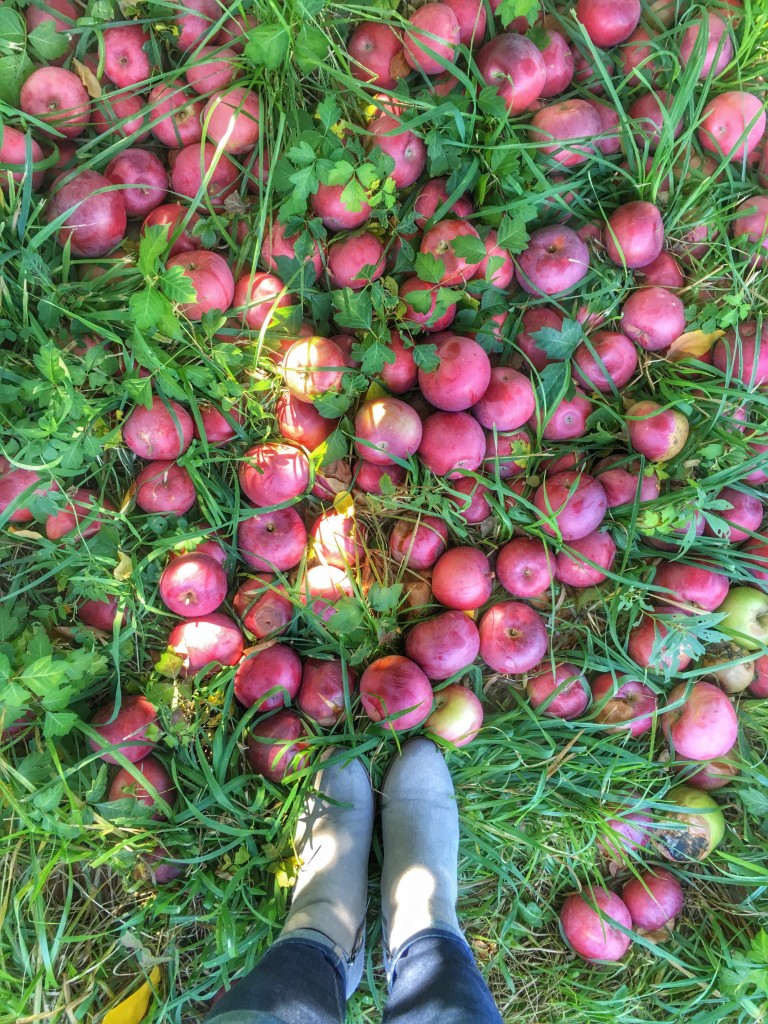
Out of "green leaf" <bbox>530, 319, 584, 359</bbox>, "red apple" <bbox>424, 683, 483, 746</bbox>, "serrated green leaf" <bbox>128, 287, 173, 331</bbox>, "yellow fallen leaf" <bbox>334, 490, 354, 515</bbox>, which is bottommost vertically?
"red apple" <bbox>424, 683, 483, 746</bbox>

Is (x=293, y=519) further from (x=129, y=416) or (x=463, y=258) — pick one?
(x=463, y=258)

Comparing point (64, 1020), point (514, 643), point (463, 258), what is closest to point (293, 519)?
point (514, 643)

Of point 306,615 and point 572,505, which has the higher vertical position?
point 572,505

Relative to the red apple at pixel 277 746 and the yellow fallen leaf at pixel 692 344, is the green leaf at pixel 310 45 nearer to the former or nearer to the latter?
the yellow fallen leaf at pixel 692 344

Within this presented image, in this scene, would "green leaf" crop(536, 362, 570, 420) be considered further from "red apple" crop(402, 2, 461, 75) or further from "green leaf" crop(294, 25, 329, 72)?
"green leaf" crop(294, 25, 329, 72)

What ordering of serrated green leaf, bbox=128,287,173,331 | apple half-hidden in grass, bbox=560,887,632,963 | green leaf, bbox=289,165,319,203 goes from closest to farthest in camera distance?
1. serrated green leaf, bbox=128,287,173,331
2. green leaf, bbox=289,165,319,203
3. apple half-hidden in grass, bbox=560,887,632,963

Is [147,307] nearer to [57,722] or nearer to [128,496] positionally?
[128,496]

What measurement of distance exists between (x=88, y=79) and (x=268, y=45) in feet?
1.86

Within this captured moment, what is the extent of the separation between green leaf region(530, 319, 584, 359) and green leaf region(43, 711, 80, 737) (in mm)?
1711

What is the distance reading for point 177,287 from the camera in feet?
5.45

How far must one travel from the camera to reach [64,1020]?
185 centimetres

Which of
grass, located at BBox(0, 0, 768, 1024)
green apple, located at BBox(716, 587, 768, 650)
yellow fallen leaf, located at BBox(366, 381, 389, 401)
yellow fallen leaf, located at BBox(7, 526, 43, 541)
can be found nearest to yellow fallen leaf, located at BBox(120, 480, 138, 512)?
grass, located at BBox(0, 0, 768, 1024)

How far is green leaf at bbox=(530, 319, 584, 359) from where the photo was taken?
1.90 m

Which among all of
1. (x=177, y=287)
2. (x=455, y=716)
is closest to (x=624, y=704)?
(x=455, y=716)
